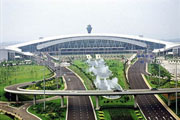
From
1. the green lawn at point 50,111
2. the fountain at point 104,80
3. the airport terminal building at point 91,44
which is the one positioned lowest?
the green lawn at point 50,111

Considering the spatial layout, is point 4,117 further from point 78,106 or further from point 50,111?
point 78,106

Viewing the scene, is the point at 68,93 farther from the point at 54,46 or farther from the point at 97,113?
the point at 54,46

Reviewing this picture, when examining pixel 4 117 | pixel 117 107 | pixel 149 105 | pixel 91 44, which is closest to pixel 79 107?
pixel 117 107

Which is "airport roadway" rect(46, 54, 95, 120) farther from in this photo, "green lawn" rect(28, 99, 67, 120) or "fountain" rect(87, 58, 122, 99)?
"fountain" rect(87, 58, 122, 99)

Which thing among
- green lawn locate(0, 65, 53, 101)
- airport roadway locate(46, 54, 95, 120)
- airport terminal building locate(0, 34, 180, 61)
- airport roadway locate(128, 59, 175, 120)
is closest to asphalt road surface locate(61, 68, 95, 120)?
airport roadway locate(46, 54, 95, 120)

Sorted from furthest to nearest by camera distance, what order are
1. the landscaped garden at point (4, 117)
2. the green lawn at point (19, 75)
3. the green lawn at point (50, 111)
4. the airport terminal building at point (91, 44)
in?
the airport terminal building at point (91, 44) → the green lawn at point (19, 75) → the green lawn at point (50, 111) → the landscaped garden at point (4, 117)

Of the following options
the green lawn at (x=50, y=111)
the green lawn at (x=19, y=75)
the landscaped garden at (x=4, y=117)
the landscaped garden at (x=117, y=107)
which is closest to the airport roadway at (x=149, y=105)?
the landscaped garden at (x=117, y=107)

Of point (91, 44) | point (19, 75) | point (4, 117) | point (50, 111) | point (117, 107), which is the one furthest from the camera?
point (91, 44)

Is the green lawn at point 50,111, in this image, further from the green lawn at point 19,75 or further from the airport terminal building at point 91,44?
the airport terminal building at point 91,44
